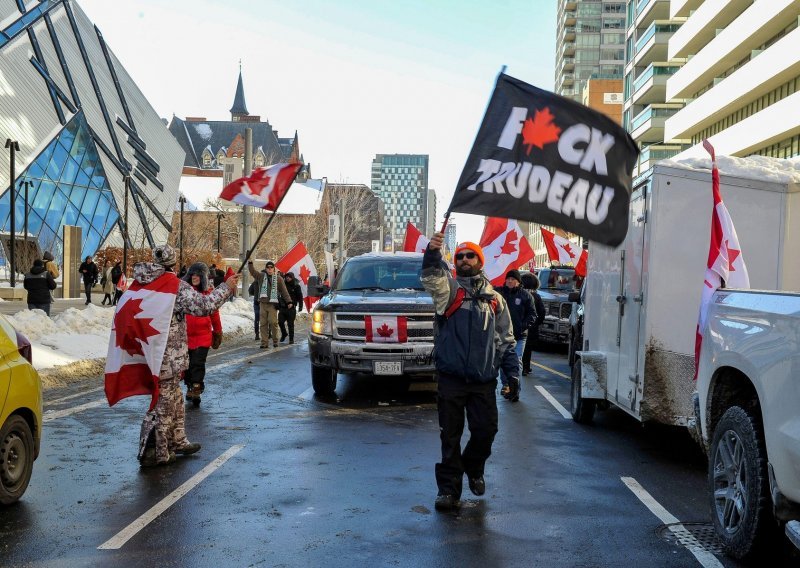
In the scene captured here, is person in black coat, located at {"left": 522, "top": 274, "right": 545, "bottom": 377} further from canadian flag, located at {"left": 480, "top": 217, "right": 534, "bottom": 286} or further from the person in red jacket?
the person in red jacket

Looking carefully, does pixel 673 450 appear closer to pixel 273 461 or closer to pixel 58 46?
pixel 273 461

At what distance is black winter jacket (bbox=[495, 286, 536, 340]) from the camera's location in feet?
42.9

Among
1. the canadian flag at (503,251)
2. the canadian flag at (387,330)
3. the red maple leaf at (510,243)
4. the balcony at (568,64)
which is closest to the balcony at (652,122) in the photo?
the canadian flag at (503,251)

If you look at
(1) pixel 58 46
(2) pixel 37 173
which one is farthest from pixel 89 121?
(2) pixel 37 173

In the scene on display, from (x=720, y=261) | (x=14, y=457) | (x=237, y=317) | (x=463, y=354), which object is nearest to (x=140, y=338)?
(x=14, y=457)

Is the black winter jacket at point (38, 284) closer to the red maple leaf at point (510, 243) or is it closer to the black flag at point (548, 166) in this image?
the red maple leaf at point (510, 243)

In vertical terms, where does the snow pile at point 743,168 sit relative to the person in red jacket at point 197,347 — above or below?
above

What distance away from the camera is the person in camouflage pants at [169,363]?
23.9 feet

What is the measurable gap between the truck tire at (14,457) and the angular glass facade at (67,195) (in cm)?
3924

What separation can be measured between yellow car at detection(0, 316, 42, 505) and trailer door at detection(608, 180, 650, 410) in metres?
5.06

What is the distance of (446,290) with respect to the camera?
19.3 ft

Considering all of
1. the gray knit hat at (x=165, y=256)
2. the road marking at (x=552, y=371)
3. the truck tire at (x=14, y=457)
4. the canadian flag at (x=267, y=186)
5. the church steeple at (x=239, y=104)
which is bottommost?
the road marking at (x=552, y=371)

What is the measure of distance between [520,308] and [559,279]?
920 centimetres

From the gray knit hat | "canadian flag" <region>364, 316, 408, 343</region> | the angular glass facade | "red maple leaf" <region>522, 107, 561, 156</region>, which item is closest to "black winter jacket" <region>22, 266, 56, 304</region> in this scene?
"canadian flag" <region>364, 316, 408, 343</region>
